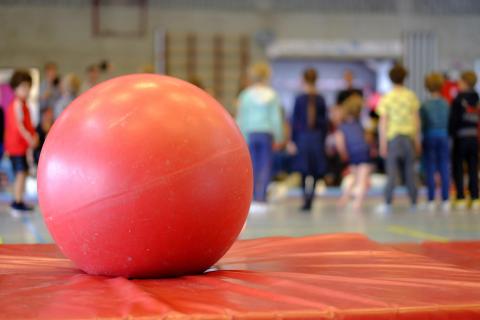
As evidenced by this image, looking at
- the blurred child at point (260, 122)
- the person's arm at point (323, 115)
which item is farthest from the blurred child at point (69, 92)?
the person's arm at point (323, 115)

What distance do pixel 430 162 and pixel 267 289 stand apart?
7621 mm

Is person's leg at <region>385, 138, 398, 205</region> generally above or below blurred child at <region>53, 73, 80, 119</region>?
below

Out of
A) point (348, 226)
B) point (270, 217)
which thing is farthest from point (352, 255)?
point (270, 217)

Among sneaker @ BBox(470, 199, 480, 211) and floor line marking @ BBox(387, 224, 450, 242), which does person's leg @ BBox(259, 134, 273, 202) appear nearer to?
floor line marking @ BBox(387, 224, 450, 242)

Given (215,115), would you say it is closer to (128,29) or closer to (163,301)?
(163,301)

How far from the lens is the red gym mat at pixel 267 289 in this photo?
8.02 feet

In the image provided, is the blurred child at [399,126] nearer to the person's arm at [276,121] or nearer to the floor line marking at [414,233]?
the person's arm at [276,121]

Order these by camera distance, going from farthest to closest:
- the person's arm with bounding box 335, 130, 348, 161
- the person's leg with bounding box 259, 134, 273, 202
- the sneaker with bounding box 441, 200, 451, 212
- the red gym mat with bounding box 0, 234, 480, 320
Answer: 1. the person's arm with bounding box 335, 130, 348, 161
2. the sneaker with bounding box 441, 200, 451, 212
3. the person's leg with bounding box 259, 134, 273, 202
4. the red gym mat with bounding box 0, 234, 480, 320

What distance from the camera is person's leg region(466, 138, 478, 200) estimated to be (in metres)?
9.63

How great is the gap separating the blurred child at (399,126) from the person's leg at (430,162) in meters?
0.37

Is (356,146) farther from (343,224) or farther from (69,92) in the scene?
(69,92)

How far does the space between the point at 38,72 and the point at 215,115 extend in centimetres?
1494

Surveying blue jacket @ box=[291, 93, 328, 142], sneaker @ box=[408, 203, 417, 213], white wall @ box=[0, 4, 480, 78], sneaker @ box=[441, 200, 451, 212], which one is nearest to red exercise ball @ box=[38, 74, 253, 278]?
blue jacket @ box=[291, 93, 328, 142]

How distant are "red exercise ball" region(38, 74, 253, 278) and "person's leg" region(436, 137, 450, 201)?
719cm
